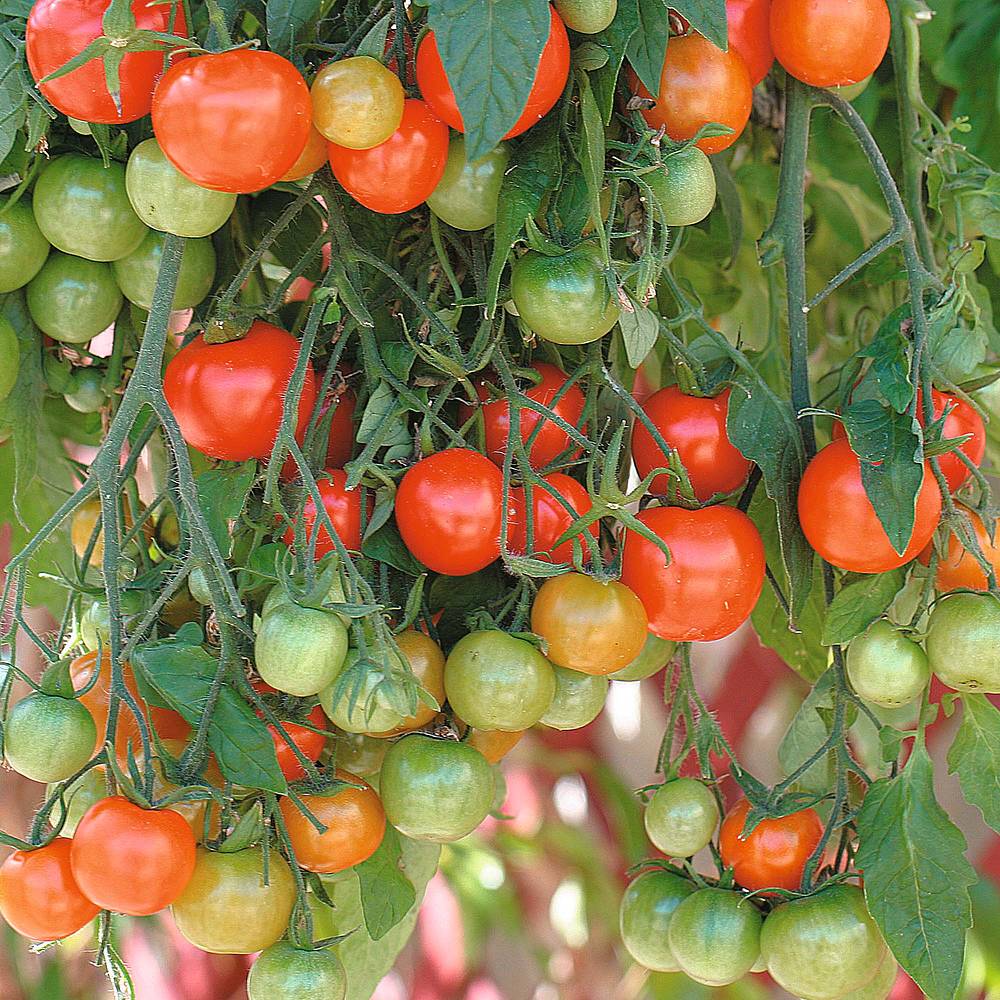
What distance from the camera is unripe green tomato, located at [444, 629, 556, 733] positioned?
0.36 m

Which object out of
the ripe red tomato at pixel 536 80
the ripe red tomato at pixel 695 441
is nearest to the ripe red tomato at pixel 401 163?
the ripe red tomato at pixel 536 80

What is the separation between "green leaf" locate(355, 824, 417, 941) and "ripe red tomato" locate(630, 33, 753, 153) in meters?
0.25

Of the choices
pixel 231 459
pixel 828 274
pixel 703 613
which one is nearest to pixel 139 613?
pixel 231 459

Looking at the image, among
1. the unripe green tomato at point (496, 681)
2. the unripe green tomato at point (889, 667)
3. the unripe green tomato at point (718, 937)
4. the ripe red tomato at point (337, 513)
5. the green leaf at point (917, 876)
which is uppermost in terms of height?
the ripe red tomato at point (337, 513)

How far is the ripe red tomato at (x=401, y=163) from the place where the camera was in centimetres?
34

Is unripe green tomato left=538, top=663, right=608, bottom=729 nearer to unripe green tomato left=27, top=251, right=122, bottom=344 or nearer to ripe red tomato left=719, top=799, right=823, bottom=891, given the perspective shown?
ripe red tomato left=719, top=799, right=823, bottom=891

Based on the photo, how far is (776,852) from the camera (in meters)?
0.42

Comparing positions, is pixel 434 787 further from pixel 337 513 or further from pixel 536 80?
pixel 536 80

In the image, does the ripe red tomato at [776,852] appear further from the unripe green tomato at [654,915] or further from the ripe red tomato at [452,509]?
the ripe red tomato at [452,509]

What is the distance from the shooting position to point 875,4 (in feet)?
1.36

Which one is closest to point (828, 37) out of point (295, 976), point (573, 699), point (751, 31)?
point (751, 31)

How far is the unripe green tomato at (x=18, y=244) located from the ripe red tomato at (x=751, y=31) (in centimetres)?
25

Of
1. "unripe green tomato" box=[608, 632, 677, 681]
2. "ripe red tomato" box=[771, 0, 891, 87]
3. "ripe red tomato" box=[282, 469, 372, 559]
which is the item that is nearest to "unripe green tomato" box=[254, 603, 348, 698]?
"ripe red tomato" box=[282, 469, 372, 559]

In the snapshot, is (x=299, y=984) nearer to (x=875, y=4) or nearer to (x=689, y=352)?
(x=689, y=352)
